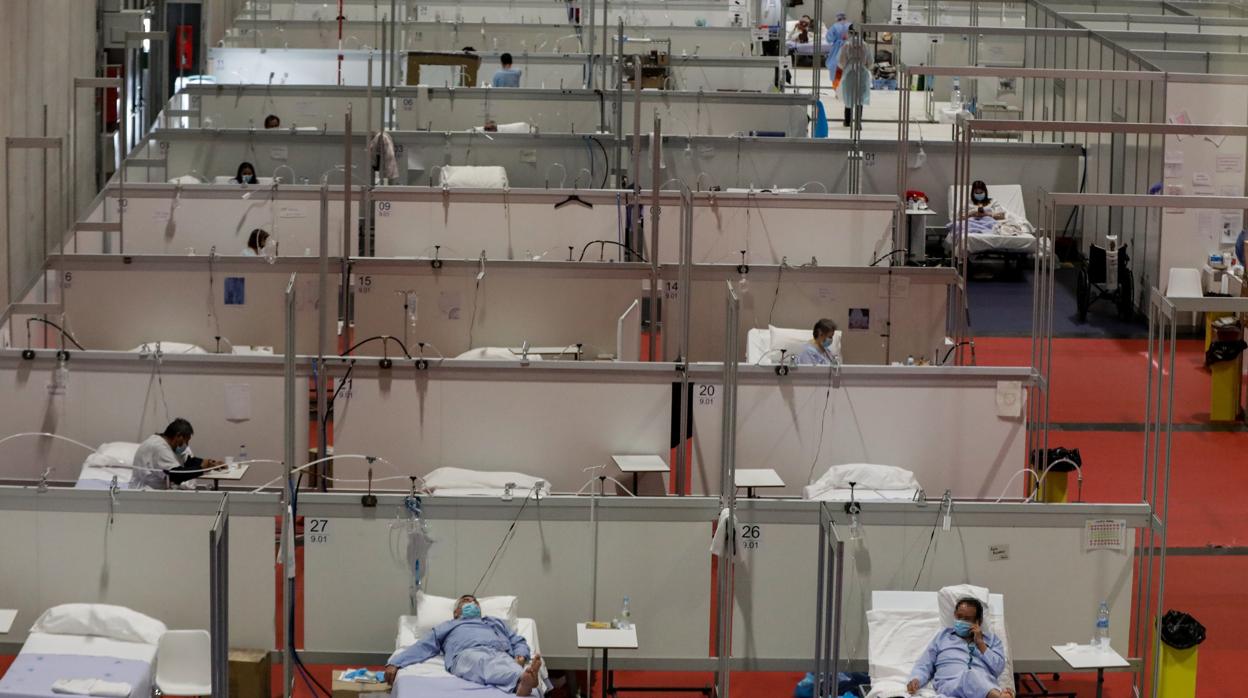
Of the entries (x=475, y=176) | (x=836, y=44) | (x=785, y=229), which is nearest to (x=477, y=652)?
(x=785, y=229)

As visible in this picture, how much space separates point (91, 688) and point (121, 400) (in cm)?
274

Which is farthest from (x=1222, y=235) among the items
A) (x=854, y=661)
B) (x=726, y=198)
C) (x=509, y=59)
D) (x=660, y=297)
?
(x=854, y=661)

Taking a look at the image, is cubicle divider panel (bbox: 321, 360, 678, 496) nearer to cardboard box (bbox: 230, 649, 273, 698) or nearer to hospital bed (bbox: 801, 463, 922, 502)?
hospital bed (bbox: 801, 463, 922, 502)

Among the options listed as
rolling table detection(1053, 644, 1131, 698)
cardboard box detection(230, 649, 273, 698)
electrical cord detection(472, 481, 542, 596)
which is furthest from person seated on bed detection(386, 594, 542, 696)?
rolling table detection(1053, 644, 1131, 698)

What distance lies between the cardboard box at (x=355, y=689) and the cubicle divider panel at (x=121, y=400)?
7.60 feet

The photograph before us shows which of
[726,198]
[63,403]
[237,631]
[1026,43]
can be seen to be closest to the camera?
[237,631]

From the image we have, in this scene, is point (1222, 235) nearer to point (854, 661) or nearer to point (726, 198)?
point (726, 198)

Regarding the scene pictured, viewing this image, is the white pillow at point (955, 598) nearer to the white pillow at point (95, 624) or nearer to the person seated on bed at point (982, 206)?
the white pillow at point (95, 624)

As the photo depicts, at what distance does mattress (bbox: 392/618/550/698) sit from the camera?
7.29 meters

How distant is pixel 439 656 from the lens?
24.9ft

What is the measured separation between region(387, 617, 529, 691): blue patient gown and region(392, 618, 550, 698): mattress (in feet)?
0.12

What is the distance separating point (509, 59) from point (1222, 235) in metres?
7.31

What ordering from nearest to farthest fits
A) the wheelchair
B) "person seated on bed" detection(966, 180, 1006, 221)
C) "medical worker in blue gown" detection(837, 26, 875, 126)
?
"medical worker in blue gown" detection(837, 26, 875, 126) < the wheelchair < "person seated on bed" detection(966, 180, 1006, 221)

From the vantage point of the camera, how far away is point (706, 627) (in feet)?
26.0
